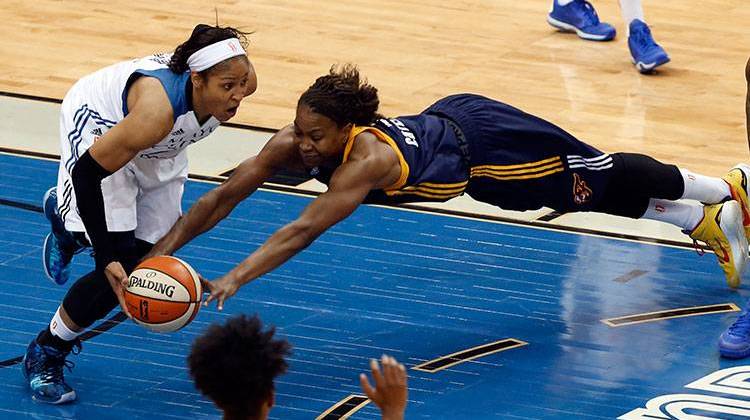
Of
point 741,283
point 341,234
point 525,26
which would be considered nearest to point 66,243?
point 341,234

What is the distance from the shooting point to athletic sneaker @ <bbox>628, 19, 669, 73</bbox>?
9469 millimetres

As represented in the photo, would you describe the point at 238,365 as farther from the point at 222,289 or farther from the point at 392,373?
→ the point at 222,289

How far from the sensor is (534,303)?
6238 mm

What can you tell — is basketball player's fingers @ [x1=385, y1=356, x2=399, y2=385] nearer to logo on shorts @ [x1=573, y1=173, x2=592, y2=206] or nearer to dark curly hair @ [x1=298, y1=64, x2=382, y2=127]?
dark curly hair @ [x1=298, y1=64, x2=382, y2=127]

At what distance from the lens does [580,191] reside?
594 centimetres

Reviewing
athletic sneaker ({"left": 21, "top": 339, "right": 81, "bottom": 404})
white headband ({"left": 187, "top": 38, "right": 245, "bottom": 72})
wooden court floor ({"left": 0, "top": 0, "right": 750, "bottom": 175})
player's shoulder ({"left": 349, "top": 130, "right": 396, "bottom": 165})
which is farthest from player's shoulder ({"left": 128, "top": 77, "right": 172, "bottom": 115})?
wooden court floor ({"left": 0, "top": 0, "right": 750, "bottom": 175})

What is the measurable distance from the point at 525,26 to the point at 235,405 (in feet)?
25.2

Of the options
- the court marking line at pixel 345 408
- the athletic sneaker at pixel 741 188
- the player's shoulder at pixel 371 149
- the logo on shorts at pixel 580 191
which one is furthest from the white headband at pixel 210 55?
the athletic sneaker at pixel 741 188

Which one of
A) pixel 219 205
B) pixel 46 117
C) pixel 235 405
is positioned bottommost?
pixel 46 117

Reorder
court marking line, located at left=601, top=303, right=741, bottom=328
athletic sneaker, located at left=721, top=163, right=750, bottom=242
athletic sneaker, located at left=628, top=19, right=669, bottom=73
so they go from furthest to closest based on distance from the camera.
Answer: athletic sneaker, located at left=628, top=19, right=669, bottom=73
athletic sneaker, located at left=721, top=163, right=750, bottom=242
court marking line, located at left=601, top=303, right=741, bottom=328

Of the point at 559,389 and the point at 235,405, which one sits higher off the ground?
the point at 235,405

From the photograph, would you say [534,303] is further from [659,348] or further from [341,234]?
[341,234]

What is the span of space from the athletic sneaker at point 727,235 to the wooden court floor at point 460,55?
4.78 feet

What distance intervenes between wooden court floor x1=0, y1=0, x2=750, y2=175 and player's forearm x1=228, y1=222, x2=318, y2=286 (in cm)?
316
